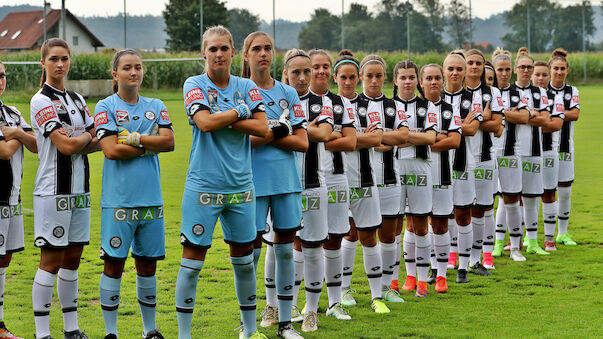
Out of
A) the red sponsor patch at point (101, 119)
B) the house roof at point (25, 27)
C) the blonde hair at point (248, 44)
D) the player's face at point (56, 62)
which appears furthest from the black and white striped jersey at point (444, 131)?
the house roof at point (25, 27)

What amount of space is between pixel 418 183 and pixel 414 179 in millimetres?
52

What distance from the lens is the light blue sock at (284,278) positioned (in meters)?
→ 5.63

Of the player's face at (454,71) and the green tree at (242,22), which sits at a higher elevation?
the green tree at (242,22)

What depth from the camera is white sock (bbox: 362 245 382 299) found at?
6.66 meters

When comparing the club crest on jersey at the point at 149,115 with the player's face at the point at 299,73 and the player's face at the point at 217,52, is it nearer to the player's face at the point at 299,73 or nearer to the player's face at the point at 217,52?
the player's face at the point at 217,52

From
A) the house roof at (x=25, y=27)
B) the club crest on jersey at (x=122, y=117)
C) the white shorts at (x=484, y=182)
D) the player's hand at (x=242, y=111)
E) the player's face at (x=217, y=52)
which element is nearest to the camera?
the player's hand at (x=242, y=111)

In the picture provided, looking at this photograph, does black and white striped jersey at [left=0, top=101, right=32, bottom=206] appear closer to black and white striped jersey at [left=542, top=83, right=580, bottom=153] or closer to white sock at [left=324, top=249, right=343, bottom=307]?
white sock at [left=324, top=249, right=343, bottom=307]

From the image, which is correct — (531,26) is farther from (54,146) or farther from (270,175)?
(54,146)

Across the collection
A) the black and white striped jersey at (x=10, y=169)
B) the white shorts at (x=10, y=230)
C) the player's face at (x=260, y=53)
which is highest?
the player's face at (x=260, y=53)

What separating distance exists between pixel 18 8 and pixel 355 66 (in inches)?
837

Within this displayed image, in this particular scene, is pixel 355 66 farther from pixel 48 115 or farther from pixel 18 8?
pixel 18 8

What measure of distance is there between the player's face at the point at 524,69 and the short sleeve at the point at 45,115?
5.62m

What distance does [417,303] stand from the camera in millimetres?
6973

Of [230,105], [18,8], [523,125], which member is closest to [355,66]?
[230,105]
